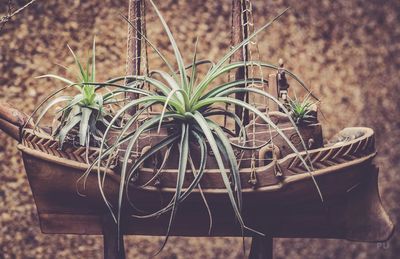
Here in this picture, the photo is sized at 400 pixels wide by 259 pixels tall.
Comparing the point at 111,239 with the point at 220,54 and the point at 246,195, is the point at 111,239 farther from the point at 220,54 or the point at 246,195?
the point at 220,54

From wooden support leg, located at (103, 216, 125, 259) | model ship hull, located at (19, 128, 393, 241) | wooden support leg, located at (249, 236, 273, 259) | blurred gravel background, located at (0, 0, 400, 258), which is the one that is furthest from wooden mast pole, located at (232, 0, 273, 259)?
blurred gravel background, located at (0, 0, 400, 258)

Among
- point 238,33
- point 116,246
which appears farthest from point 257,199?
point 238,33

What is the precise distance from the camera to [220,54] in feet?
10.3

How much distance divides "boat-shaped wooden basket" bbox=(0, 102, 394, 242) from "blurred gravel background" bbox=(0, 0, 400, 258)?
1030 millimetres

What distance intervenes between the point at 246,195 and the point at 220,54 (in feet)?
4.30

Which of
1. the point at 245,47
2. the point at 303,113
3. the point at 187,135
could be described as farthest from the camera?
the point at 245,47

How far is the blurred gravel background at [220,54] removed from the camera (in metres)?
3.05

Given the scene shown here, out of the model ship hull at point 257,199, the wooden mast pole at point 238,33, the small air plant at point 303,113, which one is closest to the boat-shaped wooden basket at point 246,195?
the model ship hull at point 257,199

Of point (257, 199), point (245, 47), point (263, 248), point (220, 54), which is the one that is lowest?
point (263, 248)

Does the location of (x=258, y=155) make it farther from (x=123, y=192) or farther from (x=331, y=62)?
(x=331, y=62)

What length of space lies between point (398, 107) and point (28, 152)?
169cm

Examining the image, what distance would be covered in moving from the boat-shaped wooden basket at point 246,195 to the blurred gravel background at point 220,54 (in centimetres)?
103

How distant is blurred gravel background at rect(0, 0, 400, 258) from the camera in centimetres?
305

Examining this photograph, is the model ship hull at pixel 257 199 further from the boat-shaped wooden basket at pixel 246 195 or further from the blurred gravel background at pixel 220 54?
the blurred gravel background at pixel 220 54
